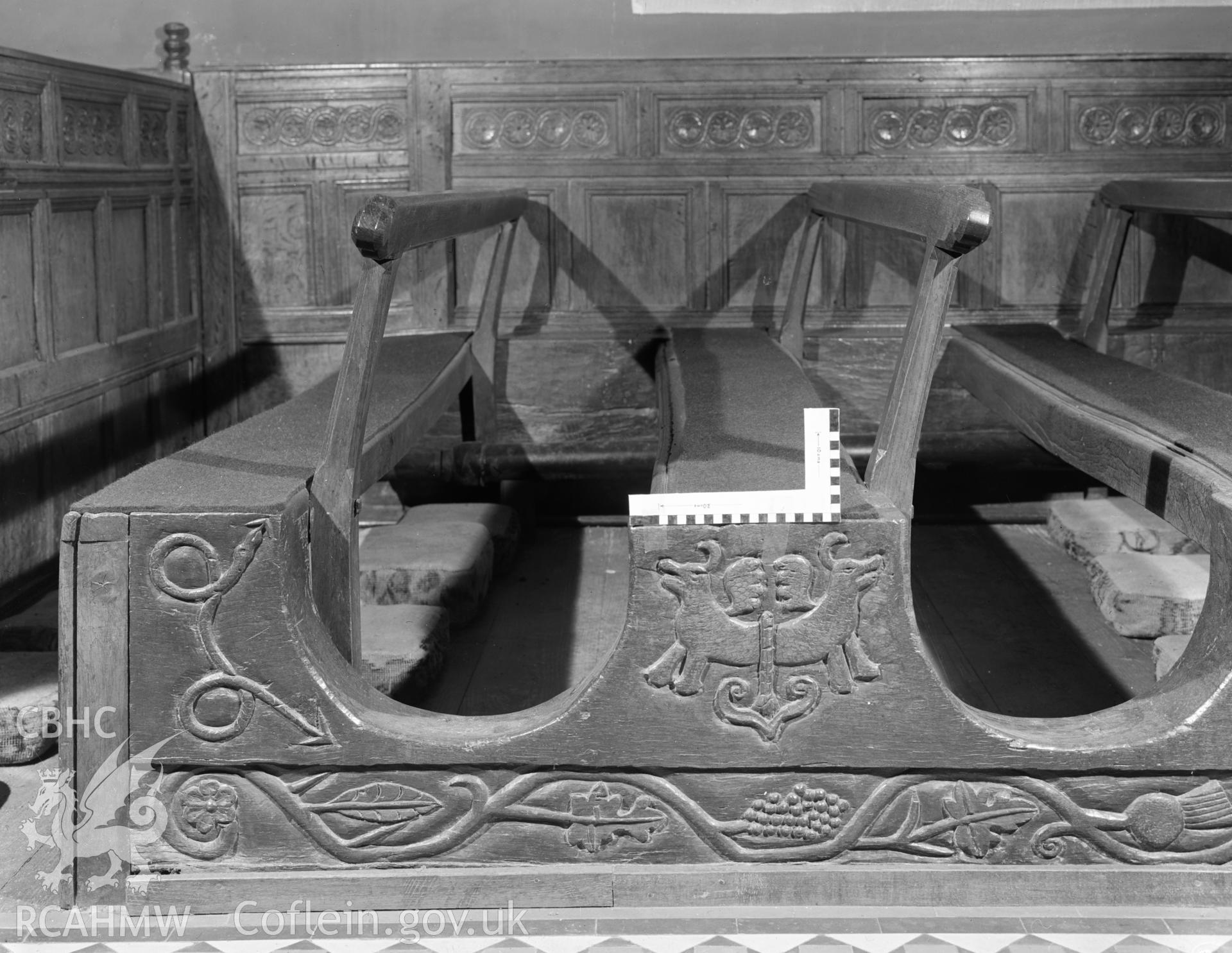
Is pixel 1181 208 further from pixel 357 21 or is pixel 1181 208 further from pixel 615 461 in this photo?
pixel 357 21

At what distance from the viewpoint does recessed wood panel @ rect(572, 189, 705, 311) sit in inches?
190

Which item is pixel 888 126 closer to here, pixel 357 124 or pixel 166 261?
pixel 357 124

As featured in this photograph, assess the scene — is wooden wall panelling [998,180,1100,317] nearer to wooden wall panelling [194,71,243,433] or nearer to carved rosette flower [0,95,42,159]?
wooden wall panelling [194,71,243,433]

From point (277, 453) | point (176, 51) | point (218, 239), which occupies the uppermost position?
point (176, 51)

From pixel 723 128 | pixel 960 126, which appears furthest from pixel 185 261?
pixel 960 126

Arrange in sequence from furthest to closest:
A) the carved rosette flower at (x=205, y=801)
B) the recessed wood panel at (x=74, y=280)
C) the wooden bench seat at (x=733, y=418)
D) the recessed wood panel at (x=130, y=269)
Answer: the recessed wood panel at (x=130, y=269), the recessed wood panel at (x=74, y=280), the wooden bench seat at (x=733, y=418), the carved rosette flower at (x=205, y=801)

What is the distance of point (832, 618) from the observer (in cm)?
232

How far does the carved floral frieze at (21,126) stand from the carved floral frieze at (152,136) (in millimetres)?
683

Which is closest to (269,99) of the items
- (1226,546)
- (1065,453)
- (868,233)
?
(868,233)

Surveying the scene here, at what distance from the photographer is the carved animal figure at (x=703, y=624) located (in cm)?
230

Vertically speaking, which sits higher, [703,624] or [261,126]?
[261,126]

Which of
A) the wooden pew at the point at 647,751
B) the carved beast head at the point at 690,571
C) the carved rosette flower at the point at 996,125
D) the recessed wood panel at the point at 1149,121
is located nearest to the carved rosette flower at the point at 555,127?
the carved rosette flower at the point at 996,125

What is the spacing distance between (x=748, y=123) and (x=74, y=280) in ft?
7.16

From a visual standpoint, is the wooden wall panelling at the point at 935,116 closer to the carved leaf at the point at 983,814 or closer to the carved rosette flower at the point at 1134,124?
the carved rosette flower at the point at 1134,124
